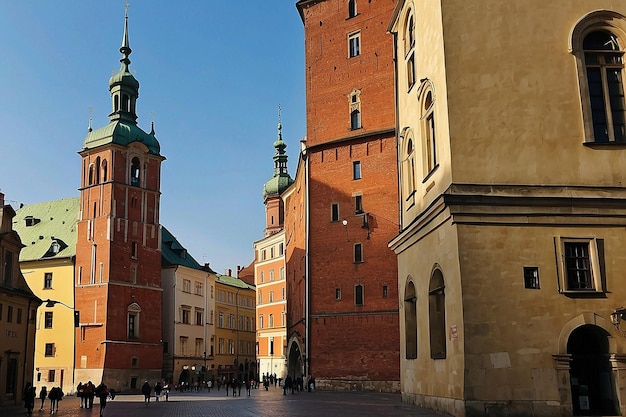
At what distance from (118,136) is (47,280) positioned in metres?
15.1

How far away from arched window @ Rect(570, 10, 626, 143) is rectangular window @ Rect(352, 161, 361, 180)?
23952mm

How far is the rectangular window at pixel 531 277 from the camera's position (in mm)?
18656

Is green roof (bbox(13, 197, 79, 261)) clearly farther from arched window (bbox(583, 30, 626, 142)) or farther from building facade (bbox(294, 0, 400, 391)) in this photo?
arched window (bbox(583, 30, 626, 142))

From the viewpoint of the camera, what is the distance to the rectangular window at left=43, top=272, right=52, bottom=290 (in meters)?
65.6

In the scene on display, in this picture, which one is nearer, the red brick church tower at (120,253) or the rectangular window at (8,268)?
the rectangular window at (8,268)

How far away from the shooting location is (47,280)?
65.8 m

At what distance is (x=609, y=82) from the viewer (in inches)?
794

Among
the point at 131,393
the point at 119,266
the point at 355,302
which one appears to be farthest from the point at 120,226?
the point at 355,302

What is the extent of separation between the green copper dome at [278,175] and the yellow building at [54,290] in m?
40.0

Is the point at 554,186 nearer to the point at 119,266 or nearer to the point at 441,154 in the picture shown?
the point at 441,154

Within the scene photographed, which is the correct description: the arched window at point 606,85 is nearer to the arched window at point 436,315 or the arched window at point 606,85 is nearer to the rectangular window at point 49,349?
the arched window at point 436,315

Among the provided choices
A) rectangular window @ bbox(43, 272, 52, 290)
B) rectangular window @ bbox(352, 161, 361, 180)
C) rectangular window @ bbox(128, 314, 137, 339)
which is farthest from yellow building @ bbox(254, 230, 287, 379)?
rectangular window @ bbox(352, 161, 361, 180)

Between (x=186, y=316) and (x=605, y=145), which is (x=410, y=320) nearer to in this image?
(x=605, y=145)

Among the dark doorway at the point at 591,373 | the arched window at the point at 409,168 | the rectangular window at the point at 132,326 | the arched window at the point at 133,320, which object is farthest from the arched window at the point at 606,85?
the rectangular window at the point at 132,326
